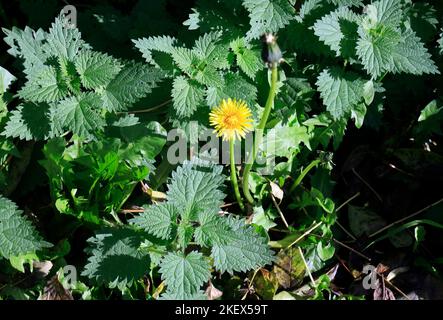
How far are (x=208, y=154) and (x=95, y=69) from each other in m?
0.60

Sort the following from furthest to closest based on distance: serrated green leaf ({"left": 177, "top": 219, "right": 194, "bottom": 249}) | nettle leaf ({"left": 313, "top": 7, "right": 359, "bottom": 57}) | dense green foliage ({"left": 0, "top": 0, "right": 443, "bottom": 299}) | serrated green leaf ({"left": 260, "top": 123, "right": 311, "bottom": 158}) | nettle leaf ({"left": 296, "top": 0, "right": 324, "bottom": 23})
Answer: serrated green leaf ({"left": 260, "top": 123, "right": 311, "bottom": 158}) → nettle leaf ({"left": 296, "top": 0, "right": 324, "bottom": 23}) → nettle leaf ({"left": 313, "top": 7, "right": 359, "bottom": 57}) → dense green foliage ({"left": 0, "top": 0, "right": 443, "bottom": 299}) → serrated green leaf ({"left": 177, "top": 219, "right": 194, "bottom": 249})

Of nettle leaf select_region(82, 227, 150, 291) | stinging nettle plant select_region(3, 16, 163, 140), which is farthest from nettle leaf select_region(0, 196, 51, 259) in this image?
stinging nettle plant select_region(3, 16, 163, 140)

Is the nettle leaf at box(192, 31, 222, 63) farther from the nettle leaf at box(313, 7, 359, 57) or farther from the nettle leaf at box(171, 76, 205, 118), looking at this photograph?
the nettle leaf at box(313, 7, 359, 57)

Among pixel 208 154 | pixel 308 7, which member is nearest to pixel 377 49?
pixel 308 7

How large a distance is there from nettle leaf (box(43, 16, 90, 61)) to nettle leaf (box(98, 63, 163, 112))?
20 centimetres

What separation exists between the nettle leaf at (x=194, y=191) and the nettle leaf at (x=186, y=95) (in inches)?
8.2

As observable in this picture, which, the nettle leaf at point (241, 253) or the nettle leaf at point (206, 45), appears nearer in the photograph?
the nettle leaf at point (241, 253)

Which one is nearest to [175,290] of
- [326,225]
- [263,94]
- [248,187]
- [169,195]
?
[169,195]

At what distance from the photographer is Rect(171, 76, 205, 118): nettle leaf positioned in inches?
94.0

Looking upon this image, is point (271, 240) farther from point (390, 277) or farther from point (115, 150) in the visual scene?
point (115, 150)

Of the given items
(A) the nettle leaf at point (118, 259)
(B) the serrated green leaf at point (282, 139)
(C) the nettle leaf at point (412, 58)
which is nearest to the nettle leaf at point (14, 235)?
(A) the nettle leaf at point (118, 259)

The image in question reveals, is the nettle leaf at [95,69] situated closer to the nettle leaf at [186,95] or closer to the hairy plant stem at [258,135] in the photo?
the nettle leaf at [186,95]

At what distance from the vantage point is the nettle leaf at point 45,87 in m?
2.36
